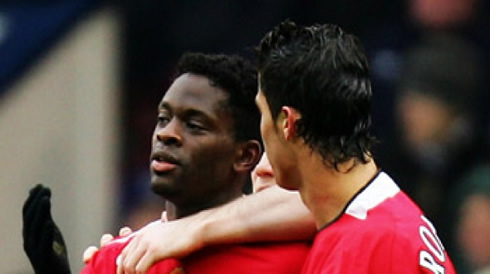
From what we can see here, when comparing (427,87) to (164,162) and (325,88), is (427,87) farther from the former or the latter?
(325,88)

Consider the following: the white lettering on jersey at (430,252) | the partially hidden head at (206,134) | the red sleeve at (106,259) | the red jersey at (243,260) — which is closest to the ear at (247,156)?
the partially hidden head at (206,134)

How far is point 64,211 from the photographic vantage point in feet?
28.7

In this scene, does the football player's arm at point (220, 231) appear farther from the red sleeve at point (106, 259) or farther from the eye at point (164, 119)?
the eye at point (164, 119)

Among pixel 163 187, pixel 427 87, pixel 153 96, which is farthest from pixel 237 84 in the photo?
pixel 153 96

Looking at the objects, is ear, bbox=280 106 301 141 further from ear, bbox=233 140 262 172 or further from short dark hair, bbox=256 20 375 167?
ear, bbox=233 140 262 172

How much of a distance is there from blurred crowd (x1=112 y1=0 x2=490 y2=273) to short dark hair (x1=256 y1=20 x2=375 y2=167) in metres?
3.79

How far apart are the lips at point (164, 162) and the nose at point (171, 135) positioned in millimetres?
38

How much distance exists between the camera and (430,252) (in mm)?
3998

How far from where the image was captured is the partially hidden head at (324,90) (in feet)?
13.3

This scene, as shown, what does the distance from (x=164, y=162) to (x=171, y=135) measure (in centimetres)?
7

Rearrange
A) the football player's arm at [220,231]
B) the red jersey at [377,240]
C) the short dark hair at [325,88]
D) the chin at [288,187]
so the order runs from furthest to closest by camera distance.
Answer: the football player's arm at [220,231] → the chin at [288,187] → the short dark hair at [325,88] → the red jersey at [377,240]

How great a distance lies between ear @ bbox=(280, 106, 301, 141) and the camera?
4.07 meters

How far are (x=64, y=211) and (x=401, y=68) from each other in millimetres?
1966

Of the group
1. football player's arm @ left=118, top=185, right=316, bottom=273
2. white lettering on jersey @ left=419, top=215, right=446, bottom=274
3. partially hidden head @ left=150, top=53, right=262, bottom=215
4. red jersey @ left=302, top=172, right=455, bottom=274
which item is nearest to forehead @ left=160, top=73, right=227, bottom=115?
partially hidden head @ left=150, top=53, right=262, bottom=215
